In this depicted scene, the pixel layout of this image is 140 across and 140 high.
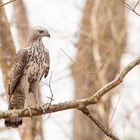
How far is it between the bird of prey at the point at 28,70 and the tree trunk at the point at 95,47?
164 inches

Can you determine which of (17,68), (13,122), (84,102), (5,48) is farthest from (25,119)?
(84,102)

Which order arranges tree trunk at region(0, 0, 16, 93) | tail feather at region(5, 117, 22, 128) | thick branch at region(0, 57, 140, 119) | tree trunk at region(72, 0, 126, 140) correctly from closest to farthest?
thick branch at region(0, 57, 140, 119) → tail feather at region(5, 117, 22, 128) → tree trunk at region(0, 0, 16, 93) → tree trunk at region(72, 0, 126, 140)

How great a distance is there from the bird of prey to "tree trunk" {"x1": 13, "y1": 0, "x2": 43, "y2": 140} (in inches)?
6.0

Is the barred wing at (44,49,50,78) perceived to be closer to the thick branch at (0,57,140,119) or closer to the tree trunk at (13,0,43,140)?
the tree trunk at (13,0,43,140)

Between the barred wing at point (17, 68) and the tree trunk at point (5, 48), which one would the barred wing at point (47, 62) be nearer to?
the barred wing at point (17, 68)

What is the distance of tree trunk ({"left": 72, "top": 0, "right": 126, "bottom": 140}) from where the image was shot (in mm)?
12609

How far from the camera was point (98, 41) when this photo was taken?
12609 millimetres

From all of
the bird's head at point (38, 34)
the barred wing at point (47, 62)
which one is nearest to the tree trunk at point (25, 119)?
the barred wing at point (47, 62)

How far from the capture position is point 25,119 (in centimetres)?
1018

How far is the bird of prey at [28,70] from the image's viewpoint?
8.02 metres

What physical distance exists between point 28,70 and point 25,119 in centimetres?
228

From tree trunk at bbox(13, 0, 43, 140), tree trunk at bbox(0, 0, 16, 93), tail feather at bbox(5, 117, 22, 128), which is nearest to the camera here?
tail feather at bbox(5, 117, 22, 128)

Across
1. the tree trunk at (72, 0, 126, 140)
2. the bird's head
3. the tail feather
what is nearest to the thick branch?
the tail feather

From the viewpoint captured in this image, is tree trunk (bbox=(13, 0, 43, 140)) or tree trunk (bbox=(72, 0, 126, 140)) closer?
tree trunk (bbox=(13, 0, 43, 140))
